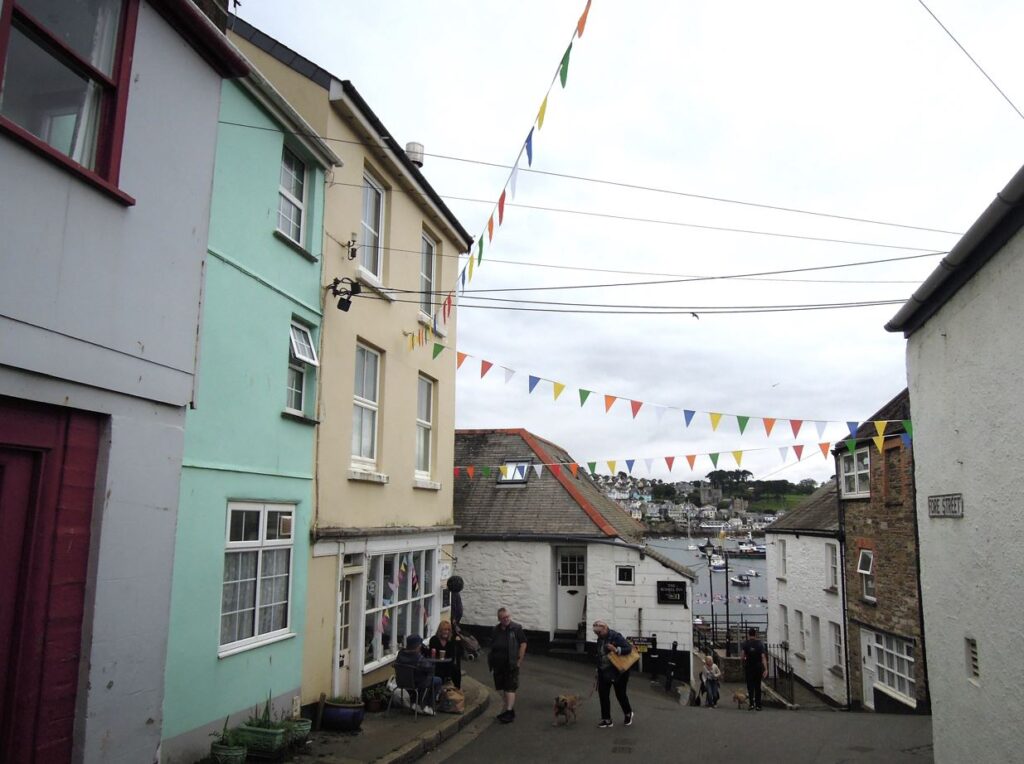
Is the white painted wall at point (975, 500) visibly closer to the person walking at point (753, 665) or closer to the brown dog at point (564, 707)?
the brown dog at point (564, 707)

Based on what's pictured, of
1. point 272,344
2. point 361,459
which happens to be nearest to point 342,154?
point 272,344

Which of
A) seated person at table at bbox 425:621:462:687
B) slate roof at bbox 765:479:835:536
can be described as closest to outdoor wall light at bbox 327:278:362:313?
seated person at table at bbox 425:621:462:687

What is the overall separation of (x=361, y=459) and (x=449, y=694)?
382cm

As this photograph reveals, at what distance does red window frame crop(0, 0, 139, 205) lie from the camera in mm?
4777

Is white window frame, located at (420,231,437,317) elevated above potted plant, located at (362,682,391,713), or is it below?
above

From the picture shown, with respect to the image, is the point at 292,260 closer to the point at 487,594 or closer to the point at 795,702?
the point at 487,594

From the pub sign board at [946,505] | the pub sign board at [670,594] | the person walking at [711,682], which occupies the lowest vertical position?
the person walking at [711,682]

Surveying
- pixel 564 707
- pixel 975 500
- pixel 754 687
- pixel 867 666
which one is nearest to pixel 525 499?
pixel 754 687

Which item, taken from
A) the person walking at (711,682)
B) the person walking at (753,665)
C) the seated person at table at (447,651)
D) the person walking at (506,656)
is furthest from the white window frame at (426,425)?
the person walking at (711,682)

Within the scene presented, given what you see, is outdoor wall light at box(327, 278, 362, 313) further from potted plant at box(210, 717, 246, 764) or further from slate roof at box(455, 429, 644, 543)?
slate roof at box(455, 429, 644, 543)

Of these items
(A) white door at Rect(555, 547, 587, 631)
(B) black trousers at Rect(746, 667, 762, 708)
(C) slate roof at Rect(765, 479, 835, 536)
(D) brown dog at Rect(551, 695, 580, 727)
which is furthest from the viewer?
(C) slate roof at Rect(765, 479, 835, 536)

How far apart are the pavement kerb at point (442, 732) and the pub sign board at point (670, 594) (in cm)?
952

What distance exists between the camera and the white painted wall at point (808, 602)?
24.7 metres

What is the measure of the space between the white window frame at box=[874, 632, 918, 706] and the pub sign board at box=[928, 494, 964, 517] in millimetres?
13483
